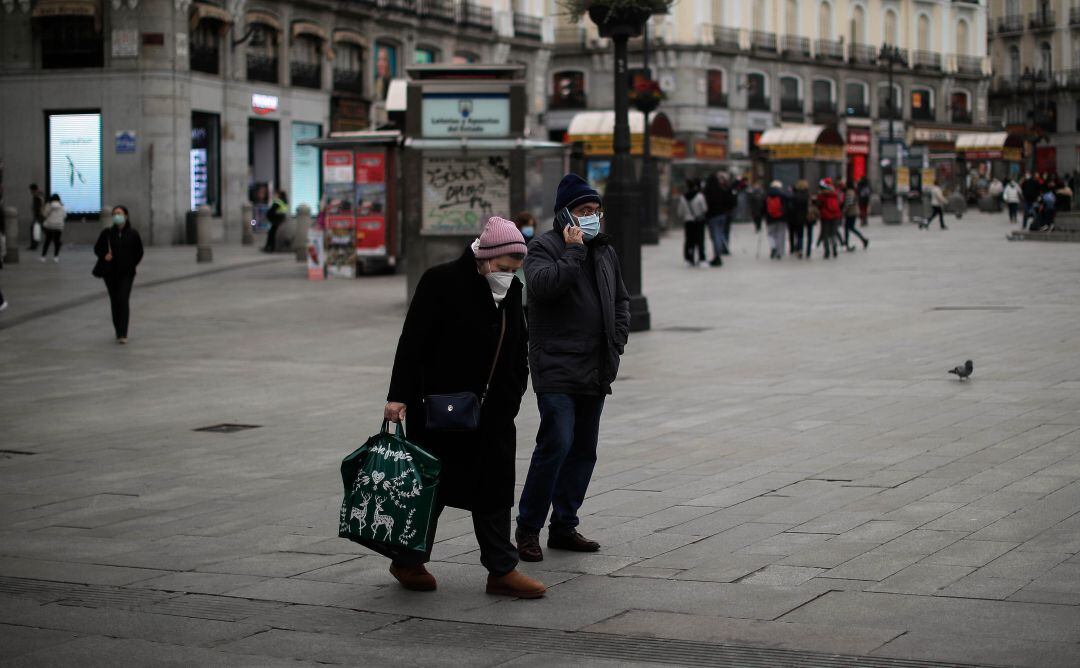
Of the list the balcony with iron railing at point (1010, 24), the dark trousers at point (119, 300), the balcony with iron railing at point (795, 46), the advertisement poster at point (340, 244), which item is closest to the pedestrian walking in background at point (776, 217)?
the advertisement poster at point (340, 244)

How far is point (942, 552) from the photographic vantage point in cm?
647

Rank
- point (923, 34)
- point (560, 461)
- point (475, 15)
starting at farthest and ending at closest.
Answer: point (923, 34)
point (475, 15)
point (560, 461)

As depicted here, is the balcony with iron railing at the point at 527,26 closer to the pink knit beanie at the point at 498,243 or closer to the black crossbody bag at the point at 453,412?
the pink knit beanie at the point at 498,243

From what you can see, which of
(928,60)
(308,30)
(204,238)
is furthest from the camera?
(928,60)

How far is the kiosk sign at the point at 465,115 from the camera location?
61.9 ft

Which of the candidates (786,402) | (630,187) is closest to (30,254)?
Answer: (630,187)

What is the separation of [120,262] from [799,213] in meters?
16.4

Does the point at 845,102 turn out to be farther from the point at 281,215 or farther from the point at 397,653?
the point at 397,653

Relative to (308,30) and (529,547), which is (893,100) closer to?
(308,30)

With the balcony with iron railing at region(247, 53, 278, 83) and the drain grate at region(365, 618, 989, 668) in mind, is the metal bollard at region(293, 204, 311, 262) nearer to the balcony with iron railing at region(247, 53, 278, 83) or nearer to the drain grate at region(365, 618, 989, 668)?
the balcony with iron railing at region(247, 53, 278, 83)

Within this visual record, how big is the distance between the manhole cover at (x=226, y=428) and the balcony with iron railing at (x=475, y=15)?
40520 millimetres

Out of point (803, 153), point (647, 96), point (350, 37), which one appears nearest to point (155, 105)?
point (350, 37)

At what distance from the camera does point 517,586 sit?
19.6 ft

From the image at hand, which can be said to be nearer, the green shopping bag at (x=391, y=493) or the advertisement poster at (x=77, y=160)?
the green shopping bag at (x=391, y=493)
